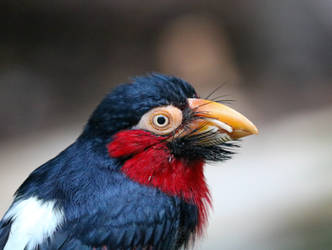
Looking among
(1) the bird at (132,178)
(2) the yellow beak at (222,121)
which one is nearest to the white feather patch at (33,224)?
(1) the bird at (132,178)

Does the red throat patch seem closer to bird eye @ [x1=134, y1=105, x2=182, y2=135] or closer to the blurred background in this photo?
bird eye @ [x1=134, y1=105, x2=182, y2=135]

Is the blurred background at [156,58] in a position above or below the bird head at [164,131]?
above

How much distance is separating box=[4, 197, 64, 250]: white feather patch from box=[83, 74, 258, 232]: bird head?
1.23ft

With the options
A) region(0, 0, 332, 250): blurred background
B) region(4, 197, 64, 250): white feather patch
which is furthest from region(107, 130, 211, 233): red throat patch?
region(0, 0, 332, 250): blurred background

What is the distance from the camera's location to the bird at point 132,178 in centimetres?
227

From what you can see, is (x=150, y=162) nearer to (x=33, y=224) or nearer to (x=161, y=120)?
(x=161, y=120)

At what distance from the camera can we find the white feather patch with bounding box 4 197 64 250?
226 cm

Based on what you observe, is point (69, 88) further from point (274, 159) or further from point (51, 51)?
point (274, 159)

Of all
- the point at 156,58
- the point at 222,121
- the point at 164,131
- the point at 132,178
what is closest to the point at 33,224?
the point at 132,178

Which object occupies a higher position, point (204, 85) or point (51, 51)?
point (51, 51)

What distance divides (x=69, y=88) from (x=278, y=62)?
3.37 metres

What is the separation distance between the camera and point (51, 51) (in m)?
7.98

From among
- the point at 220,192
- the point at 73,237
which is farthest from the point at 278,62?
the point at 73,237

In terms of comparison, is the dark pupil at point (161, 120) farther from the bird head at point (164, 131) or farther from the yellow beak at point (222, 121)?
the yellow beak at point (222, 121)
